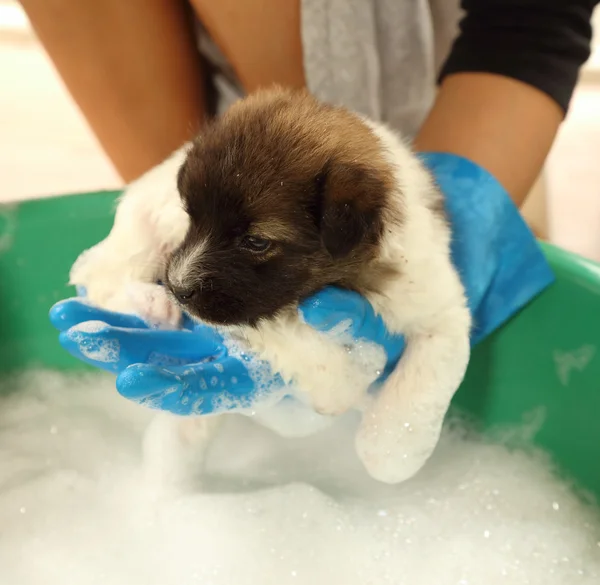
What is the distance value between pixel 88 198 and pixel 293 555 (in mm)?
822

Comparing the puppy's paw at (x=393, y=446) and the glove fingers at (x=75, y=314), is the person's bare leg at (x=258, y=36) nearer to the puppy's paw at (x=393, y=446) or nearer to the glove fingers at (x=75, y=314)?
the glove fingers at (x=75, y=314)

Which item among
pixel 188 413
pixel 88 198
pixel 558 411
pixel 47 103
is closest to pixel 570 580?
pixel 558 411

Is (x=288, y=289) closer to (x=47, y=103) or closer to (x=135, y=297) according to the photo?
(x=135, y=297)

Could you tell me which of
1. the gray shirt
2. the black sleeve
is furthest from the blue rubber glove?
the gray shirt

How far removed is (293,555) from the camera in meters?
1.21

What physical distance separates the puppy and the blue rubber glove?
0.11 ft

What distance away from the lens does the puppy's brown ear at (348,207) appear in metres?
0.77

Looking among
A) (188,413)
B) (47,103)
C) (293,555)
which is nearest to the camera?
(188,413)

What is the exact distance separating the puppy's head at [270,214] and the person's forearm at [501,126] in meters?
0.55

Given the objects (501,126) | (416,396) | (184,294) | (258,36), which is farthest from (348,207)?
(258,36)

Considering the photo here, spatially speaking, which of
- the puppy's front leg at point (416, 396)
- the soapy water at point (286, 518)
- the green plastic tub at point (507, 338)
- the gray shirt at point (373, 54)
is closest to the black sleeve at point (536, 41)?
the gray shirt at point (373, 54)

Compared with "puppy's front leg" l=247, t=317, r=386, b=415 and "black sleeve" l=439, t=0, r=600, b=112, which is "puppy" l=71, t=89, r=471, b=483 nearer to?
"puppy's front leg" l=247, t=317, r=386, b=415

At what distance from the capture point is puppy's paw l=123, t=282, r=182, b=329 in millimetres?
1087

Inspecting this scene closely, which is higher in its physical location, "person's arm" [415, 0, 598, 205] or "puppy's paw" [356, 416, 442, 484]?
"person's arm" [415, 0, 598, 205]
